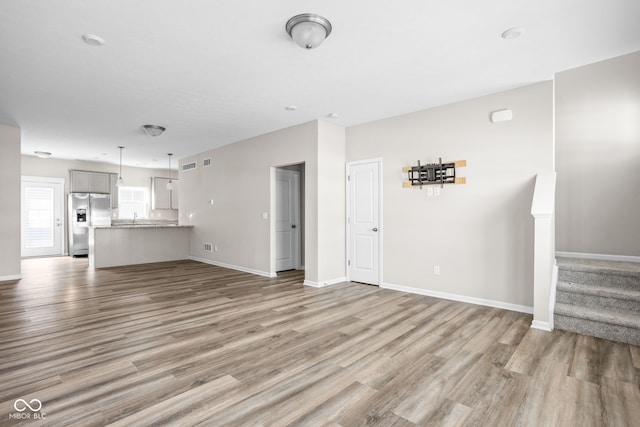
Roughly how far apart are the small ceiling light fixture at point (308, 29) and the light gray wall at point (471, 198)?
2569 mm

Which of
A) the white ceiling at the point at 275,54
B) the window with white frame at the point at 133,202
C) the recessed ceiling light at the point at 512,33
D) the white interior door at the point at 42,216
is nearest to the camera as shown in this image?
the white ceiling at the point at 275,54

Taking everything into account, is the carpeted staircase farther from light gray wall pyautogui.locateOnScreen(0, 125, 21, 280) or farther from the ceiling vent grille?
light gray wall pyautogui.locateOnScreen(0, 125, 21, 280)

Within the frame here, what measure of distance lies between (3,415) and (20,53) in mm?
3156

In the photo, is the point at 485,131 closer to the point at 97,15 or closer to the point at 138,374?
the point at 97,15

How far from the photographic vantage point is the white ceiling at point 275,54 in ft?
8.34

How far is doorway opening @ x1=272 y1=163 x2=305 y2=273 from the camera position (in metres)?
6.86

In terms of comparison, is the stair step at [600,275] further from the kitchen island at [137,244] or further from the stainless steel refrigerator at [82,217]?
the stainless steel refrigerator at [82,217]

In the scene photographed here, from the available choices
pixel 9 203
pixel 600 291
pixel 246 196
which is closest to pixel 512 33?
pixel 600 291

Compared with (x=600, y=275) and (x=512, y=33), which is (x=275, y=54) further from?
(x=600, y=275)

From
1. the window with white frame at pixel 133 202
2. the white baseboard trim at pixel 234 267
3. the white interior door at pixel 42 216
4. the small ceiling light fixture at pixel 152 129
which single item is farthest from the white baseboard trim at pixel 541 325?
the white interior door at pixel 42 216

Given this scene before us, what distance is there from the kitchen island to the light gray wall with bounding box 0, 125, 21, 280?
4.66ft

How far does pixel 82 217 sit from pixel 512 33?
10.8 meters

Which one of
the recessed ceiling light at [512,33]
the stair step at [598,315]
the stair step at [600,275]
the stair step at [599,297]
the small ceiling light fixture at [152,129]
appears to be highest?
the recessed ceiling light at [512,33]

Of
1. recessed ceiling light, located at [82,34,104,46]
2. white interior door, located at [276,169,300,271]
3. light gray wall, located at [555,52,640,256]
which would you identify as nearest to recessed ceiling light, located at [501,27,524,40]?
light gray wall, located at [555,52,640,256]
